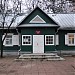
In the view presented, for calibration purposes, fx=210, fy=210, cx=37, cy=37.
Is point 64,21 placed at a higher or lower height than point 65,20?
lower

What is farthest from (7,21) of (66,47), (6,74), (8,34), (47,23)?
(6,74)

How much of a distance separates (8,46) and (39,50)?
14.1 feet

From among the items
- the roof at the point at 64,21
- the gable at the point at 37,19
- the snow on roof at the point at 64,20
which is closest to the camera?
the gable at the point at 37,19

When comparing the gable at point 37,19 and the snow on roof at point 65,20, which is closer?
the gable at point 37,19

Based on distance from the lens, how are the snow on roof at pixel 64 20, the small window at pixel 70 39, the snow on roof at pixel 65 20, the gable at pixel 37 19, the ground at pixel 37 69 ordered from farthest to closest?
the snow on roof at pixel 65 20
the snow on roof at pixel 64 20
the small window at pixel 70 39
the gable at pixel 37 19
the ground at pixel 37 69

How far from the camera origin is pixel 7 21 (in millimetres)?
28703

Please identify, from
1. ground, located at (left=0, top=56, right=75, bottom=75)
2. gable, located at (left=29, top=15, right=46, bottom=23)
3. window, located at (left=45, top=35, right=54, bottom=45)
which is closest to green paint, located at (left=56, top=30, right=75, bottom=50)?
window, located at (left=45, top=35, right=54, bottom=45)

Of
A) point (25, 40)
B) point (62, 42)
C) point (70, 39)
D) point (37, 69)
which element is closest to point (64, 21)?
point (70, 39)

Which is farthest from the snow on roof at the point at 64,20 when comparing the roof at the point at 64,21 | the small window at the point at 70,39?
the small window at the point at 70,39

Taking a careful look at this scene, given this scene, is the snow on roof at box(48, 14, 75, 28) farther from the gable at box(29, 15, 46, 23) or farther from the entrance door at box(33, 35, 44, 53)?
the entrance door at box(33, 35, 44, 53)

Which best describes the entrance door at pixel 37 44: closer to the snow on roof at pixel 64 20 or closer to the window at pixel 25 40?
the window at pixel 25 40

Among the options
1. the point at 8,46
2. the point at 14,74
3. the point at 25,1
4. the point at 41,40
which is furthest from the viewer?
the point at 25,1

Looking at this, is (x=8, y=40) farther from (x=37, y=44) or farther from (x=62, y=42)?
(x=62, y=42)

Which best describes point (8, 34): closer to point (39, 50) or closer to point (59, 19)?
point (39, 50)
